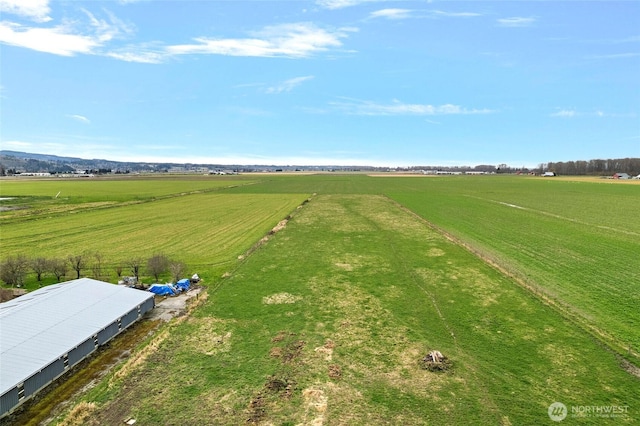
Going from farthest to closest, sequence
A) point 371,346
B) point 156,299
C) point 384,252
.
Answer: point 384,252, point 156,299, point 371,346

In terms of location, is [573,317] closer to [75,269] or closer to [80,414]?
[80,414]

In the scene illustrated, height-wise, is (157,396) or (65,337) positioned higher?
(65,337)

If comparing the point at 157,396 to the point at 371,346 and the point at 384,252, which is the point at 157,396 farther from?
the point at 384,252

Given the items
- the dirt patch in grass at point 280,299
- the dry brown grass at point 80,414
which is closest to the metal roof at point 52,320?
the dry brown grass at point 80,414

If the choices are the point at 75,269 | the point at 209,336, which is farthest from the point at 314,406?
the point at 75,269

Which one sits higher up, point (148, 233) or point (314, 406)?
point (148, 233)

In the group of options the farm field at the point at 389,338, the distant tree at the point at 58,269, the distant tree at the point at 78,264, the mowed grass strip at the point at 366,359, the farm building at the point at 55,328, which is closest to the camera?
the mowed grass strip at the point at 366,359

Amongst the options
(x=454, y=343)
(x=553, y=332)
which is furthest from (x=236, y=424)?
(x=553, y=332)

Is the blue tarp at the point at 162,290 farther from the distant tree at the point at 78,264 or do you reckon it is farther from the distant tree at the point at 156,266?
the distant tree at the point at 78,264
